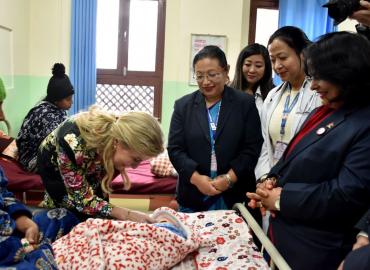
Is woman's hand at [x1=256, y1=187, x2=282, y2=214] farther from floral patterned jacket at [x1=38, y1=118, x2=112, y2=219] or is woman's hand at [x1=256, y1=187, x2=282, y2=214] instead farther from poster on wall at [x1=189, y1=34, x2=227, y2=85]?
poster on wall at [x1=189, y1=34, x2=227, y2=85]

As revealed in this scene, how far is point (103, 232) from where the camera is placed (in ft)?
4.74

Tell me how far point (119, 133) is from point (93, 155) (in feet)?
0.62

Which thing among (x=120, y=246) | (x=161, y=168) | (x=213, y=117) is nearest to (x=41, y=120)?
(x=161, y=168)

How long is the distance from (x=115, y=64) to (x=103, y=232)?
3.99 metres

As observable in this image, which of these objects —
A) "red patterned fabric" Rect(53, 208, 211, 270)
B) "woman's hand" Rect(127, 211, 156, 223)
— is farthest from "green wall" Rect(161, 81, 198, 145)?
"red patterned fabric" Rect(53, 208, 211, 270)

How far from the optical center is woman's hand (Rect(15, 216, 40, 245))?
133 centimetres

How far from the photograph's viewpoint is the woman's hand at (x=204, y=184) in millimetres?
1917

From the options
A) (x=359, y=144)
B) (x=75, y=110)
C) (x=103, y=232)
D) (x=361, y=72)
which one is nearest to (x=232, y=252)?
(x=103, y=232)

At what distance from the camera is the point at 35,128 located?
10.4 feet

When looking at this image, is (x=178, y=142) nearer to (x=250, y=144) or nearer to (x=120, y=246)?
(x=250, y=144)

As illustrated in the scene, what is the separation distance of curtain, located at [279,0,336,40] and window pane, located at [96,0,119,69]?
2210 millimetres

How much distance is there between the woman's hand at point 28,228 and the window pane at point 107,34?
4.02 m

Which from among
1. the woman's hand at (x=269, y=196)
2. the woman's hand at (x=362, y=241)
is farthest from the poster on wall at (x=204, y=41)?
the woman's hand at (x=362, y=241)

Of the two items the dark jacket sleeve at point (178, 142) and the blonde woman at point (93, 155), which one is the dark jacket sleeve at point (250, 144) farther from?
the blonde woman at point (93, 155)
